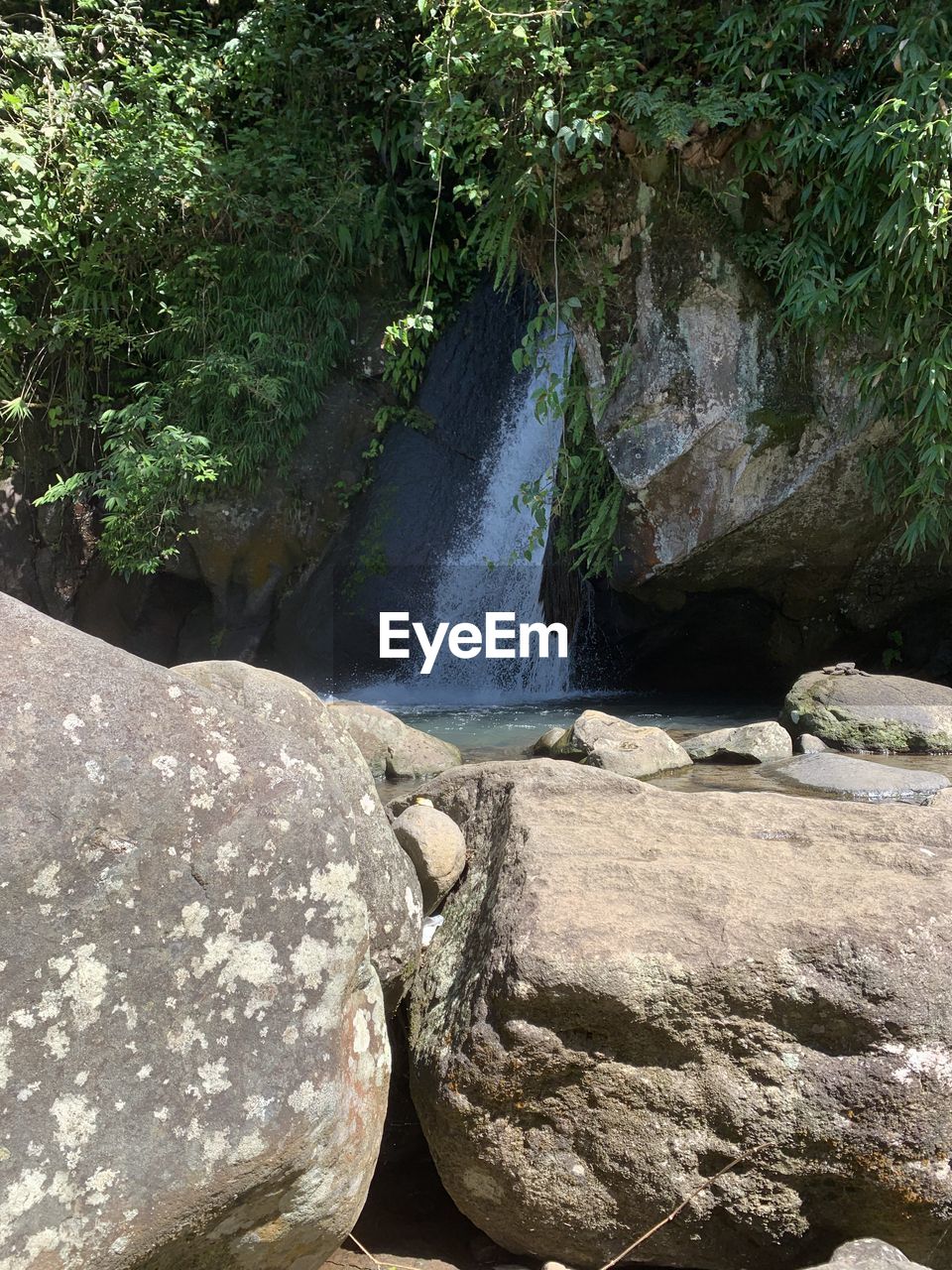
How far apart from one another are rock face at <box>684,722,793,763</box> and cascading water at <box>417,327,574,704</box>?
362 cm

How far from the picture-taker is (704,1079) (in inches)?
71.5

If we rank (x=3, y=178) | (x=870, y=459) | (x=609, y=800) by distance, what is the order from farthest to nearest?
(x=3, y=178)
(x=870, y=459)
(x=609, y=800)

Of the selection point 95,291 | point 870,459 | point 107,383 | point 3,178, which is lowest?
point 870,459

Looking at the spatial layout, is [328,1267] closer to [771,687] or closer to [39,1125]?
[39,1125]

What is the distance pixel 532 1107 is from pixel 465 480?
28.6 feet

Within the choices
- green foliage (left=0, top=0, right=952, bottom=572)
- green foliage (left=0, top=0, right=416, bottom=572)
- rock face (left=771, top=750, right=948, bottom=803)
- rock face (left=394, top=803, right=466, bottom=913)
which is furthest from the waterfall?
rock face (left=394, top=803, right=466, bottom=913)

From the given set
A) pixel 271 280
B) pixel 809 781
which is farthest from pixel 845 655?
pixel 271 280

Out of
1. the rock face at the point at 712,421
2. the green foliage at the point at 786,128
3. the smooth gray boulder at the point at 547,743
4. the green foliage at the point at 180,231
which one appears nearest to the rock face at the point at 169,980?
the smooth gray boulder at the point at 547,743

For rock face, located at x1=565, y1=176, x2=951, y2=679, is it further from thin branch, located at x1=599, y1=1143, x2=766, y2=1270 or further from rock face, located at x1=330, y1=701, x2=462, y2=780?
thin branch, located at x1=599, y1=1143, x2=766, y2=1270

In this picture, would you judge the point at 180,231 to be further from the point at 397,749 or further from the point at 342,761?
the point at 342,761

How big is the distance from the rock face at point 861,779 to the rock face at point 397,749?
206 cm

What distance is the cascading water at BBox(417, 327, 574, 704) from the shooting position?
32.5 feet

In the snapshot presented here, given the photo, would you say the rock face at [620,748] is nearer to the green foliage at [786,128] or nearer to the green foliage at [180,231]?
the green foliage at [786,128]

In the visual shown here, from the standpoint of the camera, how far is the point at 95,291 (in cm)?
958
